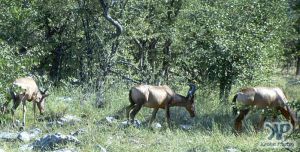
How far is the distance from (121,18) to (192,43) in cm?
288

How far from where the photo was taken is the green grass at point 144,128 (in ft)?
34.4

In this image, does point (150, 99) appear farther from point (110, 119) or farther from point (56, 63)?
point (56, 63)

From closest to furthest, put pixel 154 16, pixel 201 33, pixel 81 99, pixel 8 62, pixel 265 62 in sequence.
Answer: pixel 8 62
pixel 81 99
pixel 265 62
pixel 201 33
pixel 154 16

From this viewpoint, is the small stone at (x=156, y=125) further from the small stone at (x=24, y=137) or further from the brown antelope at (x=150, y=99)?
the small stone at (x=24, y=137)

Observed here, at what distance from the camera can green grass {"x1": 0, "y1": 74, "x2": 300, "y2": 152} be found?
34.4ft

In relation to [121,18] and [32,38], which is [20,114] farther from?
[32,38]

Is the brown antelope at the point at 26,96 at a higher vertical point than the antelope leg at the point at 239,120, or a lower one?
higher

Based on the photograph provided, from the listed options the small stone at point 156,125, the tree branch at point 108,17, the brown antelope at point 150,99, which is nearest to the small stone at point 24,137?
the brown antelope at point 150,99

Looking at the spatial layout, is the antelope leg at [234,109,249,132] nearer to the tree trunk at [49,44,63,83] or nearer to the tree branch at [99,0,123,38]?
the tree branch at [99,0,123,38]

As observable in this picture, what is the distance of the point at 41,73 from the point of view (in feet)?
72.4

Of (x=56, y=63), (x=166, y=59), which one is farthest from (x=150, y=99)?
(x=56, y=63)

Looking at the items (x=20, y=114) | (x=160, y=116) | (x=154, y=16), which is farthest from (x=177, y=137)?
(x=154, y=16)

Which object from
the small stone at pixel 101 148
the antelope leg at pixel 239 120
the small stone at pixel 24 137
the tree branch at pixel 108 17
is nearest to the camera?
the small stone at pixel 101 148

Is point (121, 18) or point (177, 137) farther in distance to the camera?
point (121, 18)
